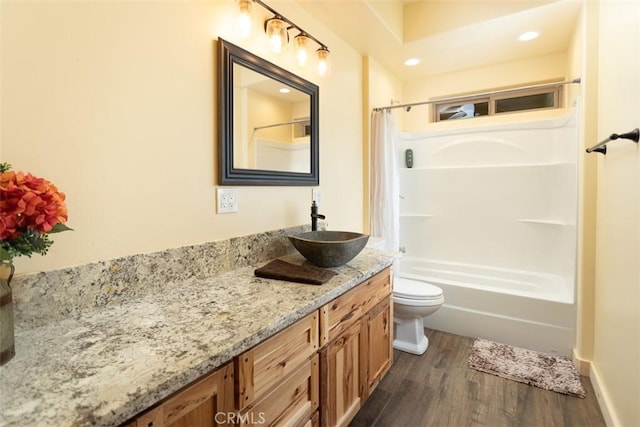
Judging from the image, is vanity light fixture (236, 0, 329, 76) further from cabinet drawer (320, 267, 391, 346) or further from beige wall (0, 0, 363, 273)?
cabinet drawer (320, 267, 391, 346)

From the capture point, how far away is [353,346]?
1460mm

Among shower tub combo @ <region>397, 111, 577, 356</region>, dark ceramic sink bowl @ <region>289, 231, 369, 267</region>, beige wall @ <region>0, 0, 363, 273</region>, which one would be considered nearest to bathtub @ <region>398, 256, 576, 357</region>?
shower tub combo @ <region>397, 111, 577, 356</region>

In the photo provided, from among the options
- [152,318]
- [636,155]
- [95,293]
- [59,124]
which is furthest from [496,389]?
[59,124]

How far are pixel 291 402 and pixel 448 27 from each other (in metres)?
2.64

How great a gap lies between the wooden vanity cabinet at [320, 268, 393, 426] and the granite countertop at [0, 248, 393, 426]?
0.14 meters

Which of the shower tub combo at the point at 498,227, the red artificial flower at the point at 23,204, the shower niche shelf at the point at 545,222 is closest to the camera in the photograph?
the red artificial flower at the point at 23,204

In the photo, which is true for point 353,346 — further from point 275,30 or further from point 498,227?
point 498,227

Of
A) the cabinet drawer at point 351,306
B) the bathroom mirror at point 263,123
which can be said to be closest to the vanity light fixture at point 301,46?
the bathroom mirror at point 263,123

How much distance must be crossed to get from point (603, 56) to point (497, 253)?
1.91 meters

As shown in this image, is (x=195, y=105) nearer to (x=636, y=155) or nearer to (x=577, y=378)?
(x=636, y=155)

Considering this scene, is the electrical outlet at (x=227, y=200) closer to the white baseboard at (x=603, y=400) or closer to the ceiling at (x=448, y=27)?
the ceiling at (x=448, y=27)

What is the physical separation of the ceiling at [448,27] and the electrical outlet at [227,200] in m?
1.26

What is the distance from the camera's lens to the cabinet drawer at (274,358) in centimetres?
89

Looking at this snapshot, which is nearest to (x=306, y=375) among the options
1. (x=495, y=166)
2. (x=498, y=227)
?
(x=498, y=227)
